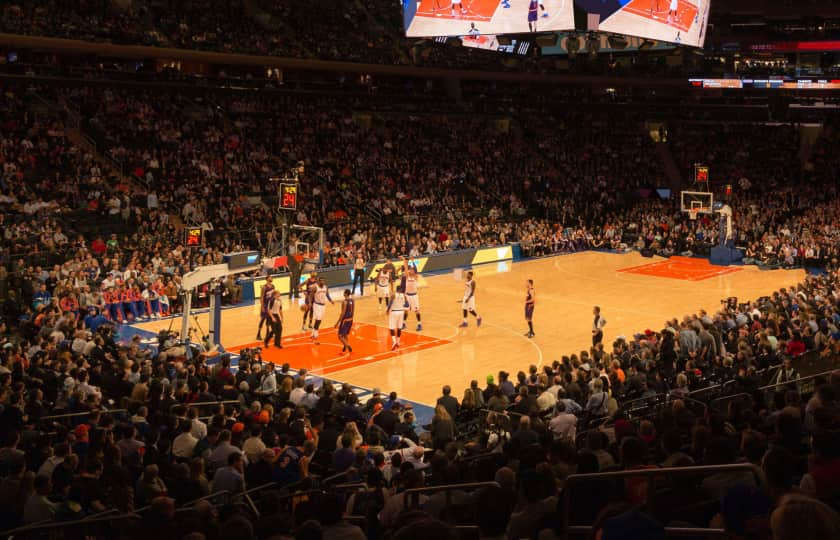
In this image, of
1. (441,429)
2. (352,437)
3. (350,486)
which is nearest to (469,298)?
(441,429)

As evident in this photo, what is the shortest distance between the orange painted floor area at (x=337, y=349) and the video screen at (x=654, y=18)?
35.3 feet

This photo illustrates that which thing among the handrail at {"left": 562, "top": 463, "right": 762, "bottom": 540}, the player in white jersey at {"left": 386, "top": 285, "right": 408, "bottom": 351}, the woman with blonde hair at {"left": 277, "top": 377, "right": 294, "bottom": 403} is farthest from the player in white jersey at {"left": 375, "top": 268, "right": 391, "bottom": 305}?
the handrail at {"left": 562, "top": 463, "right": 762, "bottom": 540}

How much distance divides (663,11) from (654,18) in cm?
49

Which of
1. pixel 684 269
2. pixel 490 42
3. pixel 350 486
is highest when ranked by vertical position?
pixel 490 42

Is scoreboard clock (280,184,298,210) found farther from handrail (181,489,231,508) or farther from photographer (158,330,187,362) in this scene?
handrail (181,489,231,508)

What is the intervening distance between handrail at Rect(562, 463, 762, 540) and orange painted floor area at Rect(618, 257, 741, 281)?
28633 millimetres

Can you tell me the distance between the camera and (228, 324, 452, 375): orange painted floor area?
2027cm

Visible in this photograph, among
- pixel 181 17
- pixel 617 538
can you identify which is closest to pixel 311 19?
pixel 181 17

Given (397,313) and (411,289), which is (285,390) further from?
(411,289)

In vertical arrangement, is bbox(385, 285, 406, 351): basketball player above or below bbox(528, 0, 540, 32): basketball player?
below

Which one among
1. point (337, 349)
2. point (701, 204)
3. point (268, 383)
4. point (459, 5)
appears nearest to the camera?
point (268, 383)

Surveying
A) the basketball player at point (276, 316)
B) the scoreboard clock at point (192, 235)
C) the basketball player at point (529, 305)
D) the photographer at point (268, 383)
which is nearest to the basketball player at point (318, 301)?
the basketball player at point (276, 316)

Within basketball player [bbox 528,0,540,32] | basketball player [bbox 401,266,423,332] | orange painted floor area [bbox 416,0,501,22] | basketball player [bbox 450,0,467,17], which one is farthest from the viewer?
basketball player [bbox 450,0,467,17]

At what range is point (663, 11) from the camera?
89.2ft
